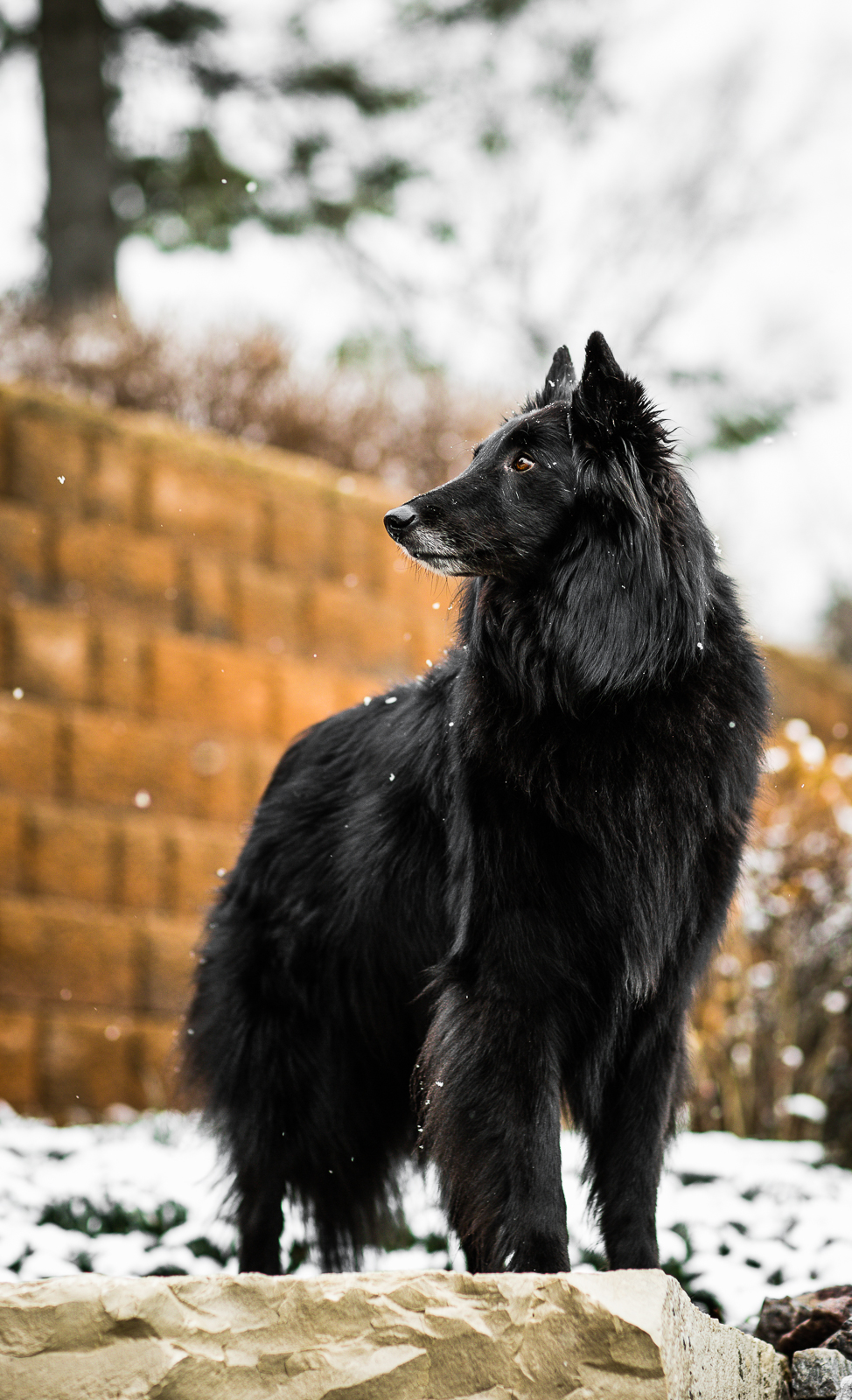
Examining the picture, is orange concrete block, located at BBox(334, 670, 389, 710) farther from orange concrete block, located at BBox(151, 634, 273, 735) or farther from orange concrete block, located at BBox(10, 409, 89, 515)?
orange concrete block, located at BBox(10, 409, 89, 515)

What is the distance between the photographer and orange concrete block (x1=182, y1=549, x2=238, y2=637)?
5.80m

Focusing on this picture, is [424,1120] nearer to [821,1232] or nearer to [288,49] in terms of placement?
[821,1232]

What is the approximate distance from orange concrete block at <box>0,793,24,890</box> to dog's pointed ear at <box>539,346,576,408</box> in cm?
307

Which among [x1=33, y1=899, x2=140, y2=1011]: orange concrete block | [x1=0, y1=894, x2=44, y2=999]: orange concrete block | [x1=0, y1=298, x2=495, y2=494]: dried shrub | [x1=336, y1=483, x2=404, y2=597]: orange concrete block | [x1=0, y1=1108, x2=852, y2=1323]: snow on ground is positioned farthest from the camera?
[x1=0, y1=298, x2=495, y2=494]: dried shrub

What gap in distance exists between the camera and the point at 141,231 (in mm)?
10328

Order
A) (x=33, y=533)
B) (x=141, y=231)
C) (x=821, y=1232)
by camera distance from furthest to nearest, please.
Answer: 1. (x=141, y=231)
2. (x=33, y=533)
3. (x=821, y=1232)

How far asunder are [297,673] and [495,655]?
346 centimetres

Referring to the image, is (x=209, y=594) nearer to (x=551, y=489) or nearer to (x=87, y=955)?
(x=87, y=955)

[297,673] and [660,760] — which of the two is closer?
[660,760]

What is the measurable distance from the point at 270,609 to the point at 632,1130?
381 cm

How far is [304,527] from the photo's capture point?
20.3 feet

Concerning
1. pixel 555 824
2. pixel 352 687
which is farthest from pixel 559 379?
pixel 352 687

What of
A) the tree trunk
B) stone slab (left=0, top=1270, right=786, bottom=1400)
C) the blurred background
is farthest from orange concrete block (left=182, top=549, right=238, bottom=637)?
the tree trunk

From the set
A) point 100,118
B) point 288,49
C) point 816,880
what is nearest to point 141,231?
point 100,118
